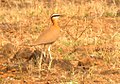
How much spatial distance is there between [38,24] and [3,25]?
Result: 830 millimetres

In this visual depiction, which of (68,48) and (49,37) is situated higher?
(49,37)

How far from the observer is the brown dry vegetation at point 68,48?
5.96 meters

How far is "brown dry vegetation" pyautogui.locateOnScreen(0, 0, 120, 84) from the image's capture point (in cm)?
596

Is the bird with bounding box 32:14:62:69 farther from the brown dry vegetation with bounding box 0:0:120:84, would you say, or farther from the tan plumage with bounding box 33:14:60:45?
the brown dry vegetation with bounding box 0:0:120:84

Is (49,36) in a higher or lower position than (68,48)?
higher

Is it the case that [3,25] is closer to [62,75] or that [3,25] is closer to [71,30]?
[71,30]

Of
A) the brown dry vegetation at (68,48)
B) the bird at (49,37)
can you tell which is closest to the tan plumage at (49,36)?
the bird at (49,37)

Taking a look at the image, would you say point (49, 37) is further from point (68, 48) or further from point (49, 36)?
point (68, 48)

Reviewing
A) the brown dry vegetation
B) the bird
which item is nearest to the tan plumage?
the bird

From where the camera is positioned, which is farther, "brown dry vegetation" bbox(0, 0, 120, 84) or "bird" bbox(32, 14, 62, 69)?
"bird" bbox(32, 14, 62, 69)

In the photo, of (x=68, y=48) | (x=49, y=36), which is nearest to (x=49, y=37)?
(x=49, y=36)

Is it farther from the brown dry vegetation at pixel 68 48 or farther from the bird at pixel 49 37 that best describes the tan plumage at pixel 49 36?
the brown dry vegetation at pixel 68 48

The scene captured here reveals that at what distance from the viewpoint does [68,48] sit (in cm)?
765

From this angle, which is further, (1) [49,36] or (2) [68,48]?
(2) [68,48]
